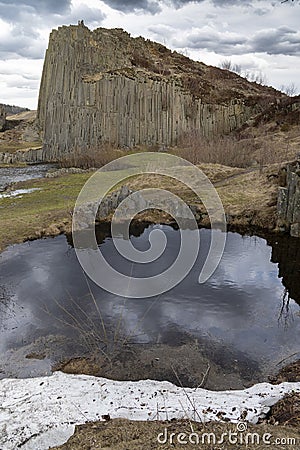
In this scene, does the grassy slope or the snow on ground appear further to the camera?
the grassy slope

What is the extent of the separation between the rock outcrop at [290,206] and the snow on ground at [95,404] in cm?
806

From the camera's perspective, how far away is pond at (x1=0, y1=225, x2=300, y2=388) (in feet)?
23.7

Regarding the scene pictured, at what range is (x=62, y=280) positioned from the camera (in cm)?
1011

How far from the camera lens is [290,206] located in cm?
1330

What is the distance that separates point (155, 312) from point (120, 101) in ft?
80.1

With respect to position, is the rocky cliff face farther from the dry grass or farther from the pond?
the dry grass

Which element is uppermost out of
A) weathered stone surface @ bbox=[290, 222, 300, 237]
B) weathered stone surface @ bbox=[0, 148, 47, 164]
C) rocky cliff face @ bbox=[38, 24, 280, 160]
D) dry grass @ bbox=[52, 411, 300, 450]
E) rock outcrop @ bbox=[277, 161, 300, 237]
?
rocky cliff face @ bbox=[38, 24, 280, 160]

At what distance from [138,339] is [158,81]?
27266 millimetres

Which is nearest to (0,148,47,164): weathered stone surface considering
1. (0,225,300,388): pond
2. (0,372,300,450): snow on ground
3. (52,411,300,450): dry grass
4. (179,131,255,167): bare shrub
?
(179,131,255,167): bare shrub

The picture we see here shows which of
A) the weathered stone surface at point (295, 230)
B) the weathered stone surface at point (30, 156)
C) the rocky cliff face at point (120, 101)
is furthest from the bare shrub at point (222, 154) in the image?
the weathered stone surface at point (30, 156)

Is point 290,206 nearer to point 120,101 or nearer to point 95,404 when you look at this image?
point 95,404

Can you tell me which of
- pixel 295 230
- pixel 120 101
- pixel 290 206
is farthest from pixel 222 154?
pixel 120 101

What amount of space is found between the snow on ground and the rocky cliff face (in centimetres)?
2648

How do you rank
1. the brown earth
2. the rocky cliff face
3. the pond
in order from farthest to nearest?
the rocky cliff face < the pond < the brown earth
